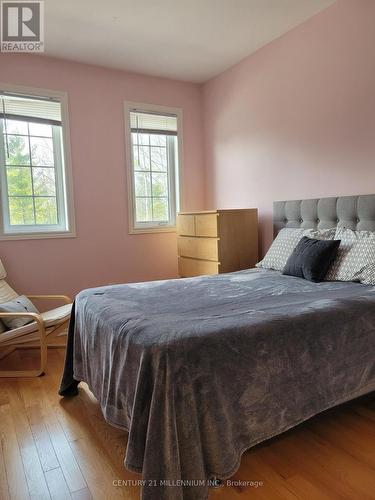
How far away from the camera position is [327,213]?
2.70 meters

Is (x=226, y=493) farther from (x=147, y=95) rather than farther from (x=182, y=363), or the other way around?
(x=147, y=95)

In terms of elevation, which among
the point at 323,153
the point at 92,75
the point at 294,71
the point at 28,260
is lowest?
the point at 28,260

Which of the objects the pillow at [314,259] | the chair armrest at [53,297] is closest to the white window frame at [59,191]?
the chair armrest at [53,297]

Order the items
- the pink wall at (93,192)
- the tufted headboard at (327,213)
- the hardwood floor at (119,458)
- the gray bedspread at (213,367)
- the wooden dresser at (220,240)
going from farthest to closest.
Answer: the pink wall at (93,192) < the wooden dresser at (220,240) < the tufted headboard at (327,213) < the hardwood floor at (119,458) < the gray bedspread at (213,367)

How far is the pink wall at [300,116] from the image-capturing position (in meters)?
2.48

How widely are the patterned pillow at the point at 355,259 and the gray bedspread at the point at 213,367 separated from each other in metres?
0.18

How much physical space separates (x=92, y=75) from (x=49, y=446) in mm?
3188

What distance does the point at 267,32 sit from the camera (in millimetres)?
2955

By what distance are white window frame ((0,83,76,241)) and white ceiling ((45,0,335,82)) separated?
0.39 m

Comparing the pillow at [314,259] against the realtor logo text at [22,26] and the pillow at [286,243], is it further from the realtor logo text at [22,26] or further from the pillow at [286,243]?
the realtor logo text at [22,26]

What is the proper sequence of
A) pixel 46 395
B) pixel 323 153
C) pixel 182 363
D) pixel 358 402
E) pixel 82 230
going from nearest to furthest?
pixel 182 363, pixel 358 402, pixel 46 395, pixel 323 153, pixel 82 230

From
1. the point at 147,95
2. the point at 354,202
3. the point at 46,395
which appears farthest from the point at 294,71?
the point at 46,395

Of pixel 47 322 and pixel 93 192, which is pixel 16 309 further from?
pixel 93 192

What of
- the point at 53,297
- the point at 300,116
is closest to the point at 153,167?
the point at 300,116
